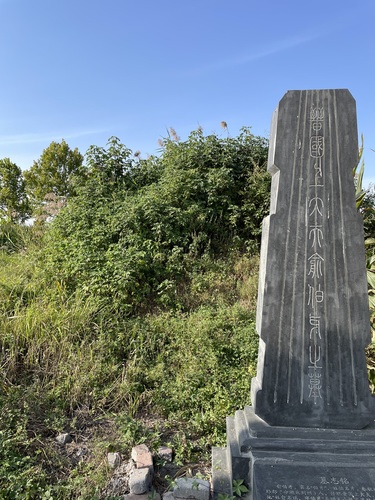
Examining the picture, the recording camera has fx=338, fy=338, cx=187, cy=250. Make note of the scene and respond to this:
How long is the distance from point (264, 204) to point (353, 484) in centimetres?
498

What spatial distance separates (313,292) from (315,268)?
0.16 meters

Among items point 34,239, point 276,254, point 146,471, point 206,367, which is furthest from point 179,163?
point 146,471

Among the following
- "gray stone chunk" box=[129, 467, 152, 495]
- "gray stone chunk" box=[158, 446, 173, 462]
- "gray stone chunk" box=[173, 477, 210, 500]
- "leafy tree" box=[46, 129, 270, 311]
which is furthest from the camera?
"leafy tree" box=[46, 129, 270, 311]

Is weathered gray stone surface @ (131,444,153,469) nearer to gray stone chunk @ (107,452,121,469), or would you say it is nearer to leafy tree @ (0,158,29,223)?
gray stone chunk @ (107,452,121,469)

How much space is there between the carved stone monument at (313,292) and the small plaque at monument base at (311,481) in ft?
0.61

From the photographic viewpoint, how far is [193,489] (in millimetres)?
2248

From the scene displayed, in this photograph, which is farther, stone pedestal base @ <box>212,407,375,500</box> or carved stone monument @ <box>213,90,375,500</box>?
carved stone monument @ <box>213,90,375,500</box>

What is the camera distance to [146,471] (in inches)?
94.7

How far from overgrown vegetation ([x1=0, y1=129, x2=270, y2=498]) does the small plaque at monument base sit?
2.68 feet

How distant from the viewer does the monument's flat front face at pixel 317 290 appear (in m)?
2.29

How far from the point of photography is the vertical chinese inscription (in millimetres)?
2303

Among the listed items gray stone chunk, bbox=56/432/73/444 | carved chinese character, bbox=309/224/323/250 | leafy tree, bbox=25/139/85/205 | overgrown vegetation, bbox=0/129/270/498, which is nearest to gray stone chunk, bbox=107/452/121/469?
overgrown vegetation, bbox=0/129/270/498

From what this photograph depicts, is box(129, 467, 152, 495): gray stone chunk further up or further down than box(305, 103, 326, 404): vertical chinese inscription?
further down

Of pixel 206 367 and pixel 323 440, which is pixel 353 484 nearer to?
pixel 323 440
